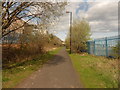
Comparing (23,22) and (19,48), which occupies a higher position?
(23,22)

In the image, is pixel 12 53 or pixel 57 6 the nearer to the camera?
pixel 57 6

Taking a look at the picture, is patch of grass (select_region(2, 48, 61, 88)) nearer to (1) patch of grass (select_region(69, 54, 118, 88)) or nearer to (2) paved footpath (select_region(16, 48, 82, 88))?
(2) paved footpath (select_region(16, 48, 82, 88))

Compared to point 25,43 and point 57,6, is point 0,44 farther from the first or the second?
point 57,6

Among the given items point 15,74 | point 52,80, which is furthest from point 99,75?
point 15,74

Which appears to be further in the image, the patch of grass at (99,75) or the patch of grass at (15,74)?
the patch of grass at (15,74)

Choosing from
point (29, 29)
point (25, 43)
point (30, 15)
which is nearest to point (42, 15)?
point (30, 15)

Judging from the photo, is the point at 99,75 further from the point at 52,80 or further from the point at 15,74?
the point at 15,74

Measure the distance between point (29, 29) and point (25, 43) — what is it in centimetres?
223

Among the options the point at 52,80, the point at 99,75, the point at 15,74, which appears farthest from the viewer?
the point at 15,74

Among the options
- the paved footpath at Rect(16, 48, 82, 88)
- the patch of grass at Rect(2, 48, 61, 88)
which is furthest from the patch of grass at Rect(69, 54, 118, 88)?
the patch of grass at Rect(2, 48, 61, 88)

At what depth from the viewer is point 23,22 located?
31.9 feet

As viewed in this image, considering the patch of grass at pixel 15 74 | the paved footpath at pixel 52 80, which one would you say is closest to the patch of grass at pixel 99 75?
the paved footpath at pixel 52 80

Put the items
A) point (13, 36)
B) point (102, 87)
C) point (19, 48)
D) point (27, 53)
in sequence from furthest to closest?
point (27, 53) → point (19, 48) → point (13, 36) → point (102, 87)

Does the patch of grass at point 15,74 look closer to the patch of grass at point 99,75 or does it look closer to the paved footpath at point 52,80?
the paved footpath at point 52,80
